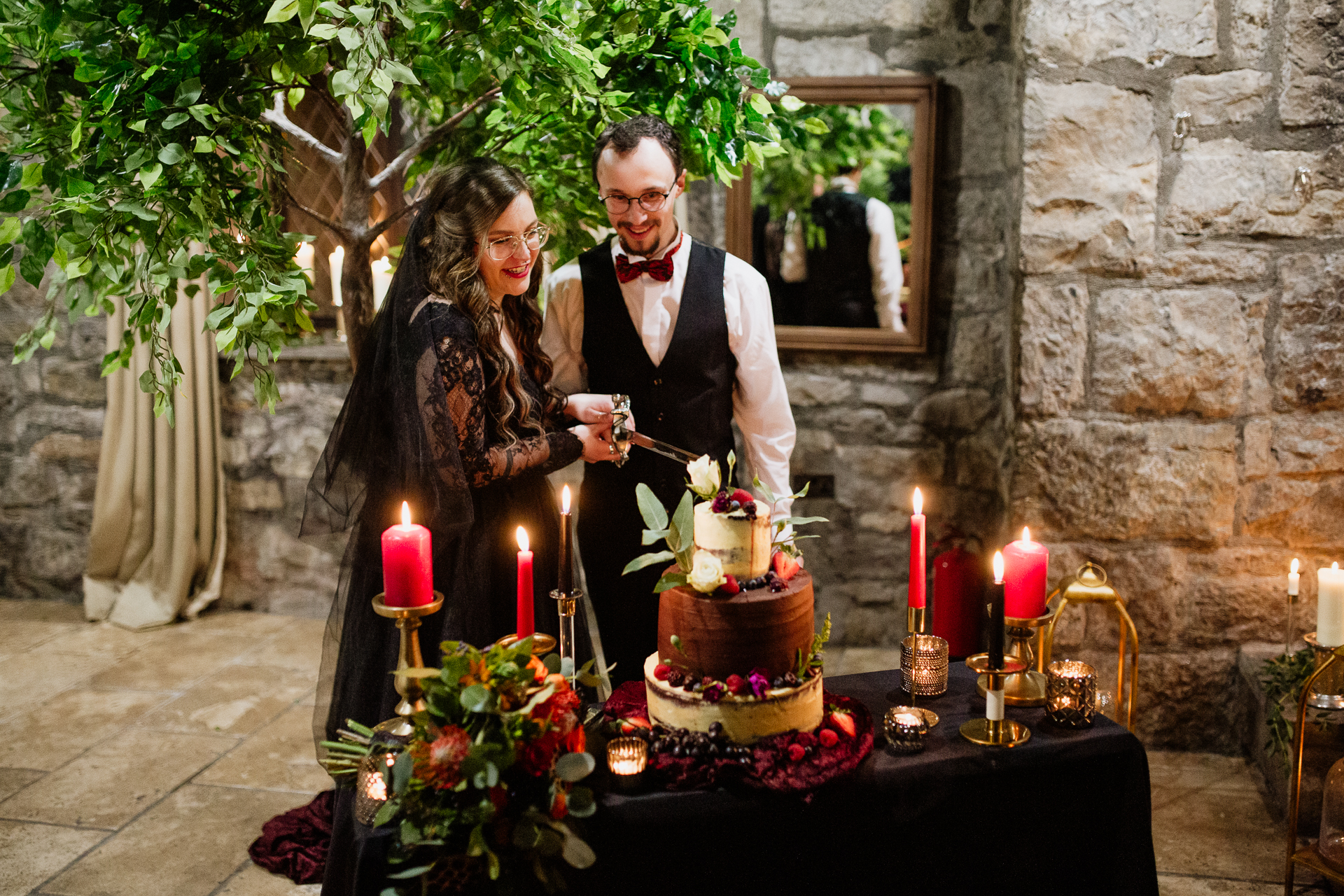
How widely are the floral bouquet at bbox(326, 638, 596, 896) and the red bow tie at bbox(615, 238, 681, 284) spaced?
46.7 inches

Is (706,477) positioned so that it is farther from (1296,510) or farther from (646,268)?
(1296,510)

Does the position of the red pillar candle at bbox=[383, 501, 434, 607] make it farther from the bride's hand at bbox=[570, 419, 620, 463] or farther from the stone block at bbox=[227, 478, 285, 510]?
the stone block at bbox=[227, 478, 285, 510]

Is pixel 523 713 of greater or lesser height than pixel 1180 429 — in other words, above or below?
below

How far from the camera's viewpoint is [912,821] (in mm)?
1579

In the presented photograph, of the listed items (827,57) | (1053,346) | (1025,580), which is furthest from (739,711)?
(827,57)

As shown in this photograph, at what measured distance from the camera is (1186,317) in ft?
9.14

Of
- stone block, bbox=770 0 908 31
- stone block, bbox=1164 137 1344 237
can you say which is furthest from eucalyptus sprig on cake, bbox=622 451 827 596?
stone block, bbox=770 0 908 31

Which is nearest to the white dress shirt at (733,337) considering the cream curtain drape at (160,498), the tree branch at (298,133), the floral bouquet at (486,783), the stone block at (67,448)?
the tree branch at (298,133)

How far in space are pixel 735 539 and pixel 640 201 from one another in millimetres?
1003

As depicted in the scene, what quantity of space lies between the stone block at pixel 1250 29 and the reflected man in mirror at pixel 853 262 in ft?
3.58

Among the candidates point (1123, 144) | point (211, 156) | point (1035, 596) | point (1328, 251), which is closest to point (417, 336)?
point (211, 156)

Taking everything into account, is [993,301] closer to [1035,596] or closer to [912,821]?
[1035,596]

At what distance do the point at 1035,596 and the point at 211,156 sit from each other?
64.3 inches

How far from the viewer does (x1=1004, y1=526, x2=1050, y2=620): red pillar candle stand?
166cm
